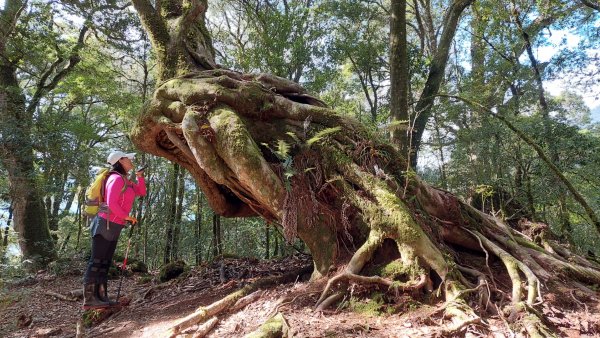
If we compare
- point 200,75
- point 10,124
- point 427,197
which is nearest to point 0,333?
point 200,75

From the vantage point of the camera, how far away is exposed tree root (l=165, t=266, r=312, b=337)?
3637 mm

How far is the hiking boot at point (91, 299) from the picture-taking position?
197 inches

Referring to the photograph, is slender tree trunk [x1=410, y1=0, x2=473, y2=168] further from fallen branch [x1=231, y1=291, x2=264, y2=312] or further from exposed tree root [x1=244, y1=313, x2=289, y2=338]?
exposed tree root [x1=244, y1=313, x2=289, y2=338]

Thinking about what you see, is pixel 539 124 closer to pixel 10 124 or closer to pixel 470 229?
pixel 470 229

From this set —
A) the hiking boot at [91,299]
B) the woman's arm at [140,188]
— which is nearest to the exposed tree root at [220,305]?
the hiking boot at [91,299]

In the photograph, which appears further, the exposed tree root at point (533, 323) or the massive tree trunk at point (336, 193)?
the massive tree trunk at point (336, 193)

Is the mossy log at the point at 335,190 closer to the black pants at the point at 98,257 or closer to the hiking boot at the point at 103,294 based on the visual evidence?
the black pants at the point at 98,257

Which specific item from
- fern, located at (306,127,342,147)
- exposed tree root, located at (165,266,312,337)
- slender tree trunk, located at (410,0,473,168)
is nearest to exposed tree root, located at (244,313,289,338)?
exposed tree root, located at (165,266,312,337)

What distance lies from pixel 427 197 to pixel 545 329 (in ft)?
7.51

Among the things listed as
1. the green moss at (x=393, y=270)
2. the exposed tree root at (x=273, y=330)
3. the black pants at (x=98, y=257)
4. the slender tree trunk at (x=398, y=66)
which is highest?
the slender tree trunk at (x=398, y=66)

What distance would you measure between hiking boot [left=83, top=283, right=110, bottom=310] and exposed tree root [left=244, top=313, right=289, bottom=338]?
307cm

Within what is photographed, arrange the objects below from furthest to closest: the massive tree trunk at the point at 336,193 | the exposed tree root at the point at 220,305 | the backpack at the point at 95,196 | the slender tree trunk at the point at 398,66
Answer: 1. the slender tree trunk at the point at 398,66
2. the backpack at the point at 95,196
3. the massive tree trunk at the point at 336,193
4. the exposed tree root at the point at 220,305

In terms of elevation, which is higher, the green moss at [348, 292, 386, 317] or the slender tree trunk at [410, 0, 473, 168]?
the slender tree trunk at [410, 0, 473, 168]

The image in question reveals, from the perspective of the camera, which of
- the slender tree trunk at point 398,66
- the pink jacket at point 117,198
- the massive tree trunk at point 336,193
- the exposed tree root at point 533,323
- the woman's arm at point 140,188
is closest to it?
the exposed tree root at point 533,323
